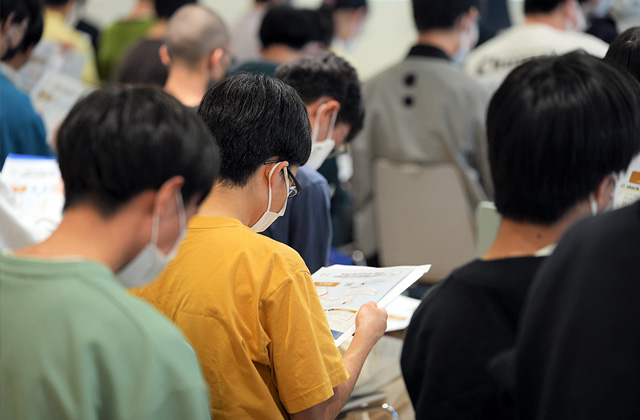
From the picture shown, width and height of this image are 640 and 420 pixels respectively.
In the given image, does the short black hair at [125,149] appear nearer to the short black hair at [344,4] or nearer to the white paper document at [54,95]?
the white paper document at [54,95]

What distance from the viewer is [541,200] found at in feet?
3.70

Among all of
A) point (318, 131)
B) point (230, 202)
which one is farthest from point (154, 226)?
point (318, 131)

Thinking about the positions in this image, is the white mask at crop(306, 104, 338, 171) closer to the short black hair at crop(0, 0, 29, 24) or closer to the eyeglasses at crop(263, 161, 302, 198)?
the eyeglasses at crop(263, 161, 302, 198)

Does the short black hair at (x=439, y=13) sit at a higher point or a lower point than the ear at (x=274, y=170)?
higher

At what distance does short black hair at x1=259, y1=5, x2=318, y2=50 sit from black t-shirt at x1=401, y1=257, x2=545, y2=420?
265 cm

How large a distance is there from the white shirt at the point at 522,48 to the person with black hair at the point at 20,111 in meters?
1.80

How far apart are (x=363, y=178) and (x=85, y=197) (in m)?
2.49

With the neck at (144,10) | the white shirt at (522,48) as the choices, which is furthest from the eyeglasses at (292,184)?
the neck at (144,10)

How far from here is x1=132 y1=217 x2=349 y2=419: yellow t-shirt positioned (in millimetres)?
1312

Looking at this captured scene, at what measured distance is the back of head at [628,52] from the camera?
5.44ft

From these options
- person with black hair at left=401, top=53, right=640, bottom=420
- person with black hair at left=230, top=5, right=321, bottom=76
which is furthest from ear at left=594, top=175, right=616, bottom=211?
person with black hair at left=230, top=5, right=321, bottom=76

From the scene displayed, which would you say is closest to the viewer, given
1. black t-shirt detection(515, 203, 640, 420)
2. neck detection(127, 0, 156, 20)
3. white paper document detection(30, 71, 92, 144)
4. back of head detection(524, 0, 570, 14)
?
black t-shirt detection(515, 203, 640, 420)

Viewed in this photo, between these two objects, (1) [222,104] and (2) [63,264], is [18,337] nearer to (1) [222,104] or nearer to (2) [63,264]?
(2) [63,264]

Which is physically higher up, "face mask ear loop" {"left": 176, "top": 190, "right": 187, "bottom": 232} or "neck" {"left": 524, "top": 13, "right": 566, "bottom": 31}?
"face mask ear loop" {"left": 176, "top": 190, "right": 187, "bottom": 232}
